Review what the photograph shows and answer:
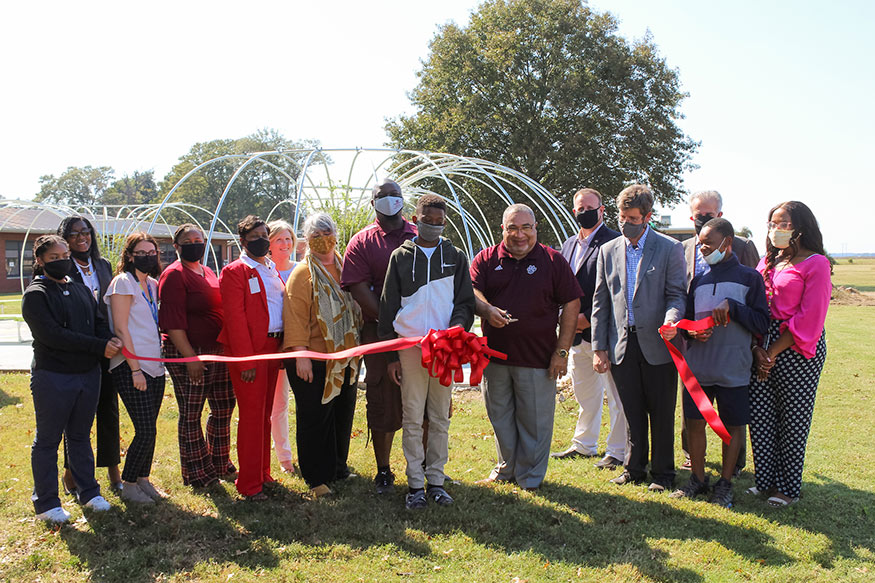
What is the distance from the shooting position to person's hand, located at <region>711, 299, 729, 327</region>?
425 cm

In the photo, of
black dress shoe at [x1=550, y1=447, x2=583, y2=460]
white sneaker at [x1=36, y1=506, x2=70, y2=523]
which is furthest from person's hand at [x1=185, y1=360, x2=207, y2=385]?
black dress shoe at [x1=550, y1=447, x2=583, y2=460]

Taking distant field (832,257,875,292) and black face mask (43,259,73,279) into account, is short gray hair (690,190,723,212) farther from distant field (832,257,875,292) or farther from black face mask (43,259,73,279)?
distant field (832,257,875,292)

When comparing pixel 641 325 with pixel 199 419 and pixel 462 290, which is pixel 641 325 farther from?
Answer: pixel 199 419

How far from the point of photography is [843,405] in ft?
24.4

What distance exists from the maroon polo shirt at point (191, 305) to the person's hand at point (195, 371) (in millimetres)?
196

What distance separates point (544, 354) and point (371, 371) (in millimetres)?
1243

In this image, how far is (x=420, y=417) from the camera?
4402mm

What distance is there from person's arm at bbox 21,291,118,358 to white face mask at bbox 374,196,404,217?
6.86ft

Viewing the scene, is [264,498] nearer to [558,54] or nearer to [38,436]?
[38,436]

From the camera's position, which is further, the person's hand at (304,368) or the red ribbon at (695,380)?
the person's hand at (304,368)

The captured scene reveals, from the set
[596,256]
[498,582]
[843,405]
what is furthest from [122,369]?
[843,405]

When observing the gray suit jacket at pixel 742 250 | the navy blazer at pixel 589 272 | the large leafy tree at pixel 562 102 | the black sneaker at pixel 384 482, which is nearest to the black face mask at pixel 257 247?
the black sneaker at pixel 384 482

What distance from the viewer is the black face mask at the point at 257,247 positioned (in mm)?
4465

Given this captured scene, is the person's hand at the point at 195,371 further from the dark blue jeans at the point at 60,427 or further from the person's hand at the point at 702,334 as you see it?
the person's hand at the point at 702,334
